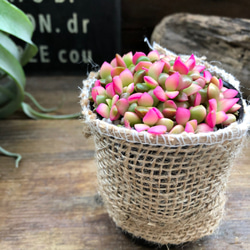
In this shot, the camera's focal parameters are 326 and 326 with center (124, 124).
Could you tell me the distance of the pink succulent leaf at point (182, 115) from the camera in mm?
424

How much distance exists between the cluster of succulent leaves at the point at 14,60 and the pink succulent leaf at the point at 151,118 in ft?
1.28

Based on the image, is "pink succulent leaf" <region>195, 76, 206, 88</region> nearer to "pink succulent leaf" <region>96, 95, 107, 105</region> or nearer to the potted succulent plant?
the potted succulent plant

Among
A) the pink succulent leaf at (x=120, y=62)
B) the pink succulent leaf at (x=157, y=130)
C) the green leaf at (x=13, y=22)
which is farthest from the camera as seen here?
the green leaf at (x=13, y=22)

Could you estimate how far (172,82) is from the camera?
44 cm

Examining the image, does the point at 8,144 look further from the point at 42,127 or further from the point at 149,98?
the point at 149,98

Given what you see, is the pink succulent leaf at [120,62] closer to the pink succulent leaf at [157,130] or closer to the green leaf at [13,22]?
Answer: the pink succulent leaf at [157,130]

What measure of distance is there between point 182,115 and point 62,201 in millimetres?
327

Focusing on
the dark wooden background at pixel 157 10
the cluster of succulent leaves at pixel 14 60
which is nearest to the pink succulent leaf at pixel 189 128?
the cluster of succulent leaves at pixel 14 60

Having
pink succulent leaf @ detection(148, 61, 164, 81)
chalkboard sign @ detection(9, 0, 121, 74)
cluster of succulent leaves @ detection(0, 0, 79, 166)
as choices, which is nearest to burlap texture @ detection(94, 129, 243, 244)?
pink succulent leaf @ detection(148, 61, 164, 81)

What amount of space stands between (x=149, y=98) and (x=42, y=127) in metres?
0.47

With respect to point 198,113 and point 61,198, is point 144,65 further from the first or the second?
point 61,198

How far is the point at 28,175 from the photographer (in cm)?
69

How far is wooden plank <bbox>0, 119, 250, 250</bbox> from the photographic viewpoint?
55 cm

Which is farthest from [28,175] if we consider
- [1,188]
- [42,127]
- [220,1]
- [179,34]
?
[220,1]
